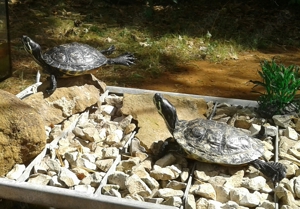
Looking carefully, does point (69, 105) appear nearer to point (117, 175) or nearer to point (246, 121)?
point (117, 175)

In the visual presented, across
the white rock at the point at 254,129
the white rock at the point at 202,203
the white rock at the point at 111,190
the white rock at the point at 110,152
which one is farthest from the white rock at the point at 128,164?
the white rock at the point at 254,129

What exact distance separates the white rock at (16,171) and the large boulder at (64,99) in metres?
0.58

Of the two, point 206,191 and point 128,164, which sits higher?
point 206,191

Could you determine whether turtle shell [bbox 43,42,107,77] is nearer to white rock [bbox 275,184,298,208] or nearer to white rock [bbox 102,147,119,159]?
white rock [bbox 102,147,119,159]

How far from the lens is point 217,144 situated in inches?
108

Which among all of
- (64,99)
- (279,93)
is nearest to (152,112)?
(64,99)

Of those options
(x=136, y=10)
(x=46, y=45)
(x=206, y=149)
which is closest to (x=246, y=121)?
(x=206, y=149)

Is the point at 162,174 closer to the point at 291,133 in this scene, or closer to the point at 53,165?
the point at 53,165

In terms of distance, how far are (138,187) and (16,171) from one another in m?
0.77

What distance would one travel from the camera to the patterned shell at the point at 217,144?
272cm

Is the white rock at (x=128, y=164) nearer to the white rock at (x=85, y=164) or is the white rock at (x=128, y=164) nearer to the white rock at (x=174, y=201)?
the white rock at (x=85, y=164)

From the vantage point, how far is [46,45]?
6.02 m

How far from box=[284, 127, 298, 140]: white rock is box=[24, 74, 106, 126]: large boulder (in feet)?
4.84

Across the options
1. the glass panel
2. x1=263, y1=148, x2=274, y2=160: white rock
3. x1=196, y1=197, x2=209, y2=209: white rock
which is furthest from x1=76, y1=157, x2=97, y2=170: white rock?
the glass panel
